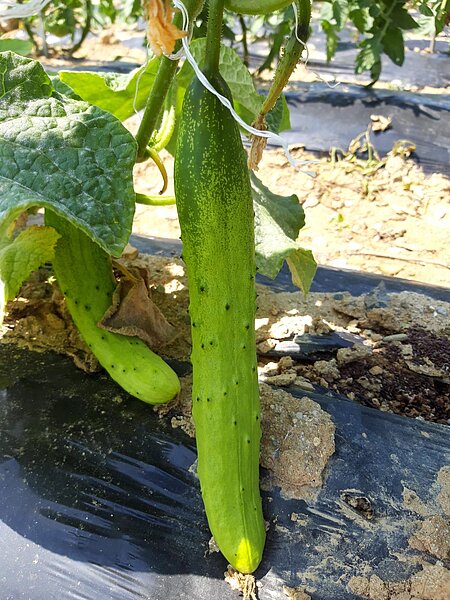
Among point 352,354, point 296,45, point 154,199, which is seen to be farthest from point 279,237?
point 296,45

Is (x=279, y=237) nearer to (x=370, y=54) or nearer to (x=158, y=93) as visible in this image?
(x=158, y=93)

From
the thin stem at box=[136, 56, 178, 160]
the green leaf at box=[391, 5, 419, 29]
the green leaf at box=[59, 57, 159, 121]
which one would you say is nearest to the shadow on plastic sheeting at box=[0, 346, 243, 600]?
the thin stem at box=[136, 56, 178, 160]

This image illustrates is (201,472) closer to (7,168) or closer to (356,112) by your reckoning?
(7,168)

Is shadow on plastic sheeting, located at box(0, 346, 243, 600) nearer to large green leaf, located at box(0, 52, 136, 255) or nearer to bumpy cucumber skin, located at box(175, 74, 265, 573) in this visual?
bumpy cucumber skin, located at box(175, 74, 265, 573)

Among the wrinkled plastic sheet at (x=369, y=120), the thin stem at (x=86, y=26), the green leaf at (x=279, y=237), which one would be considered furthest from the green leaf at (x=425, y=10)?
the thin stem at (x=86, y=26)

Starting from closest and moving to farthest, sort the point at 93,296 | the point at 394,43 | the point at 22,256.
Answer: the point at 22,256
the point at 93,296
the point at 394,43

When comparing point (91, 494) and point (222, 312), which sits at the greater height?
point (222, 312)

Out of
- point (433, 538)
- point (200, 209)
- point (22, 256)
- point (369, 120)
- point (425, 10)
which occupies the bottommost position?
point (369, 120)
